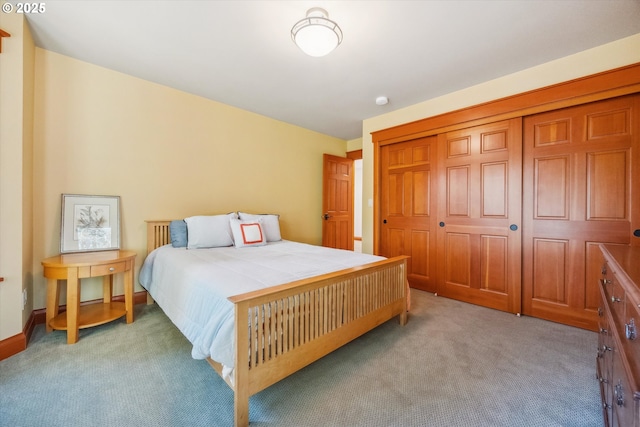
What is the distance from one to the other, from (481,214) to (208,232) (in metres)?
3.01

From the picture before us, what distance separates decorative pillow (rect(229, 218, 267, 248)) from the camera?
2.93 m

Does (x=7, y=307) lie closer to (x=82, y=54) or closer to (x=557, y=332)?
(x=82, y=54)

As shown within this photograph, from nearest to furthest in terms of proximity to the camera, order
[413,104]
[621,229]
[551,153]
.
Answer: [621,229] < [551,153] < [413,104]

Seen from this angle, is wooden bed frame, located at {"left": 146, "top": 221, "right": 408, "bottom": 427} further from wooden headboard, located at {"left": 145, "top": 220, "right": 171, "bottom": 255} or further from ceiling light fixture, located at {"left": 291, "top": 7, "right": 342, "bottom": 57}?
wooden headboard, located at {"left": 145, "top": 220, "right": 171, "bottom": 255}

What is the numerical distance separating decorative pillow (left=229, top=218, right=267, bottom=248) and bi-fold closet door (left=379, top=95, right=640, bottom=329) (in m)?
1.97

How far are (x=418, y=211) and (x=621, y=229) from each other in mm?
1761

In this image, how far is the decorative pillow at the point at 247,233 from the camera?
2.93 meters

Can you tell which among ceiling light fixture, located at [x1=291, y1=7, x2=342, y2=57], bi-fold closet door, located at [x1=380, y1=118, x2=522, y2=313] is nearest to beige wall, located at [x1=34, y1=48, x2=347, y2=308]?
bi-fold closet door, located at [x1=380, y1=118, x2=522, y2=313]

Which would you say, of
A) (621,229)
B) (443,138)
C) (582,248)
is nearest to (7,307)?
(443,138)

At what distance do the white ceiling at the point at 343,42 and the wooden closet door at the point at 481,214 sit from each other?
67cm

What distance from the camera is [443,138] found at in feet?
10.4

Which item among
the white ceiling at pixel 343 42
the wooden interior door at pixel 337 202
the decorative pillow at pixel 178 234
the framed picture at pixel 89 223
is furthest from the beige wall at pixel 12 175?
the wooden interior door at pixel 337 202

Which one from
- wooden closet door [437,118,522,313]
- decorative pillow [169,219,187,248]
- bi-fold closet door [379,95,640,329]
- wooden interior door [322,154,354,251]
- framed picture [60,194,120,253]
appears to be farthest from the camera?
wooden interior door [322,154,354,251]

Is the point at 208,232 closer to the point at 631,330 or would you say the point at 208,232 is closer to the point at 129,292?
the point at 129,292
